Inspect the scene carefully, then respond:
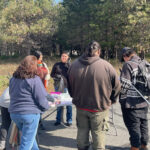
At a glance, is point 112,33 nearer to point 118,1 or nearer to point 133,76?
point 118,1

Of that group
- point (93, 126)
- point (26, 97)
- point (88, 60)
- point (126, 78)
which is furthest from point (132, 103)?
point (26, 97)

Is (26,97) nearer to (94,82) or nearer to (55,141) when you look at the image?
(94,82)

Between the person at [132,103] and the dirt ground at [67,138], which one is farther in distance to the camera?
the dirt ground at [67,138]

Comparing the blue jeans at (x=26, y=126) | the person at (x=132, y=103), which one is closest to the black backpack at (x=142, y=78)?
the person at (x=132, y=103)

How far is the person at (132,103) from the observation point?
3.22 meters

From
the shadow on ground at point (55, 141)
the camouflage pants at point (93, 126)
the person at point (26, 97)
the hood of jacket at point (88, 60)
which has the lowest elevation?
the shadow on ground at point (55, 141)

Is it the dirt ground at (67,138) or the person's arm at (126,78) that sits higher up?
the person's arm at (126,78)

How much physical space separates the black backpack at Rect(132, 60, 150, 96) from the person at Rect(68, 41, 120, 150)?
1.78ft

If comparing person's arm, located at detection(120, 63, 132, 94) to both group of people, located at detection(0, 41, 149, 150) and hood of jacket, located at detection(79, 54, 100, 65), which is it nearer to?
group of people, located at detection(0, 41, 149, 150)

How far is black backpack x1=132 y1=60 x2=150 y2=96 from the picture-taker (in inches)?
127

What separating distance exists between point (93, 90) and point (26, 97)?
33.8 inches

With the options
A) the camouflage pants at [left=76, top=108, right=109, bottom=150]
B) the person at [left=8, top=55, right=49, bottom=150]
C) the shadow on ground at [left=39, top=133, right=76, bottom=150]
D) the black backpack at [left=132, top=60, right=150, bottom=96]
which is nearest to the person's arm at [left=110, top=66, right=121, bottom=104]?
the camouflage pants at [left=76, top=108, right=109, bottom=150]

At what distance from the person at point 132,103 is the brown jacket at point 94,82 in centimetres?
46

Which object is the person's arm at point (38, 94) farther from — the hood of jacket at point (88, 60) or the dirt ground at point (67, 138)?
the dirt ground at point (67, 138)
